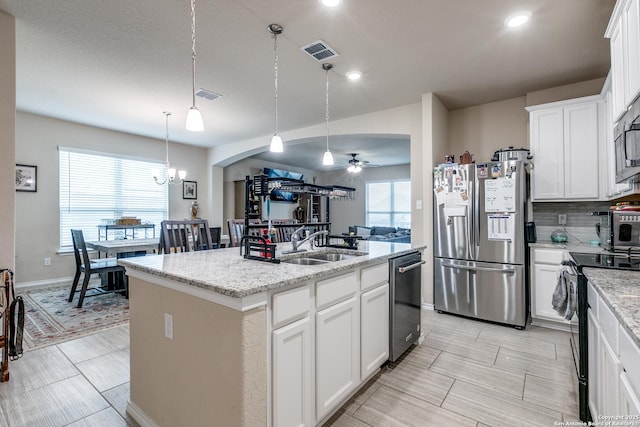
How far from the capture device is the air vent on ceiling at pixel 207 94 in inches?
145

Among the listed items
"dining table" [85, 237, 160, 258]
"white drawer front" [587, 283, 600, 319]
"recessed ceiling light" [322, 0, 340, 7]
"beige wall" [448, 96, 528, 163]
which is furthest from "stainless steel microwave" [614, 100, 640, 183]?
"dining table" [85, 237, 160, 258]

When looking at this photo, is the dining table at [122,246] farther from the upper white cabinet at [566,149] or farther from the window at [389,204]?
the window at [389,204]

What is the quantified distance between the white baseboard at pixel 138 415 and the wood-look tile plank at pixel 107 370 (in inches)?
17.5

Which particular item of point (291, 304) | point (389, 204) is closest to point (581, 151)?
point (291, 304)

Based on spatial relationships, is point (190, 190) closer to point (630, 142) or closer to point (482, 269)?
point (482, 269)

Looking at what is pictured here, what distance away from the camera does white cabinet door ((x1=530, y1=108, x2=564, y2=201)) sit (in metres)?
3.24

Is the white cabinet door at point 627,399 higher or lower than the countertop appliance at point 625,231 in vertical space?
lower

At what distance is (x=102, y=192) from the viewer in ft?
18.1

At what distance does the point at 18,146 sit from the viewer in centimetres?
455

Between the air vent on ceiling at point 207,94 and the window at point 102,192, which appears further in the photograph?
the window at point 102,192

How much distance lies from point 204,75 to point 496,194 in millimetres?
3411

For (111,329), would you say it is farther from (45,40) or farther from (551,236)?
(551,236)

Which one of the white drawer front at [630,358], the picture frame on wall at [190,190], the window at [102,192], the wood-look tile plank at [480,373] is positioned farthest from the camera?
the picture frame on wall at [190,190]

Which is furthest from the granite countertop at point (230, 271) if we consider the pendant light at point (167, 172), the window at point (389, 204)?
the window at point (389, 204)
